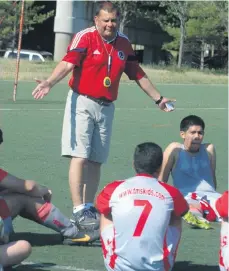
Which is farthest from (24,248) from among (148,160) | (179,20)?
(179,20)

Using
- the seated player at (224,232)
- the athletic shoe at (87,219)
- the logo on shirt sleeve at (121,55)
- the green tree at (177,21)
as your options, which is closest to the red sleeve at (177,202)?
the seated player at (224,232)

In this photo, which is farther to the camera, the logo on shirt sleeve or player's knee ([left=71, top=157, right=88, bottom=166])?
the logo on shirt sleeve

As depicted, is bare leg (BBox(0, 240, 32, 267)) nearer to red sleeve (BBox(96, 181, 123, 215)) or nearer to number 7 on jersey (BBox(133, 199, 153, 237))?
red sleeve (BBox(96, 181, 123, 215))

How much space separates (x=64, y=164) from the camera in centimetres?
1082

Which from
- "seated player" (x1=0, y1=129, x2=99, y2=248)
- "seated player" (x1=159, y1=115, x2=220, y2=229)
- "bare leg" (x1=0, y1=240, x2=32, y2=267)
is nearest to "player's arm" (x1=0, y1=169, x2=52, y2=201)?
"seated player" (x1=0, y1=129, x2=99, y2=248)

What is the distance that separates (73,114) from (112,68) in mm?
522

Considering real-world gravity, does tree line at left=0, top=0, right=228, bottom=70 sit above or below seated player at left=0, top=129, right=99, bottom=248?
above

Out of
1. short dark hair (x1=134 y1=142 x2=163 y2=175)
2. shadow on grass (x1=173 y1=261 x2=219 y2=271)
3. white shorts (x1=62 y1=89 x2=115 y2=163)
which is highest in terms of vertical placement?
white shorts (x1=62 y1=89 x2=115 y2=163)

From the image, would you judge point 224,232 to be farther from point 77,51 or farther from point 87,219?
point 77,51

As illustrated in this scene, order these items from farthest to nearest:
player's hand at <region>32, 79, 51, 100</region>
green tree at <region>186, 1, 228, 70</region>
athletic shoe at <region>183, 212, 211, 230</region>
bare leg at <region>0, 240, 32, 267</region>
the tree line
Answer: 1. green tree at <region>186, 1, 228, 70</region>
2. the tree line
3. athletic shoe at <region>183, 212, 211, 230</region>
4. player's hand at <region>32, 79, 51, 100</region>
5. bare leg at <region>0, 240, 32, 267</region>

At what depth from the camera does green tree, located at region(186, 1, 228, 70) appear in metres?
36.3

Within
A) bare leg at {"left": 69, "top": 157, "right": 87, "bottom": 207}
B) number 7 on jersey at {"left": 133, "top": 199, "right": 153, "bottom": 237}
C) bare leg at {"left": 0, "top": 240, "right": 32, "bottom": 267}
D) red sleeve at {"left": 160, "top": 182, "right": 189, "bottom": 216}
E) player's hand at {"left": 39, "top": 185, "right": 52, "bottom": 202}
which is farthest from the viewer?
bare leg at {"left": 69, "top": 157, "right": 87, "bottom": 207}

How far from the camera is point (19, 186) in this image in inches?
259

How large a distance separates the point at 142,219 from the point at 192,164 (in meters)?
2.99
